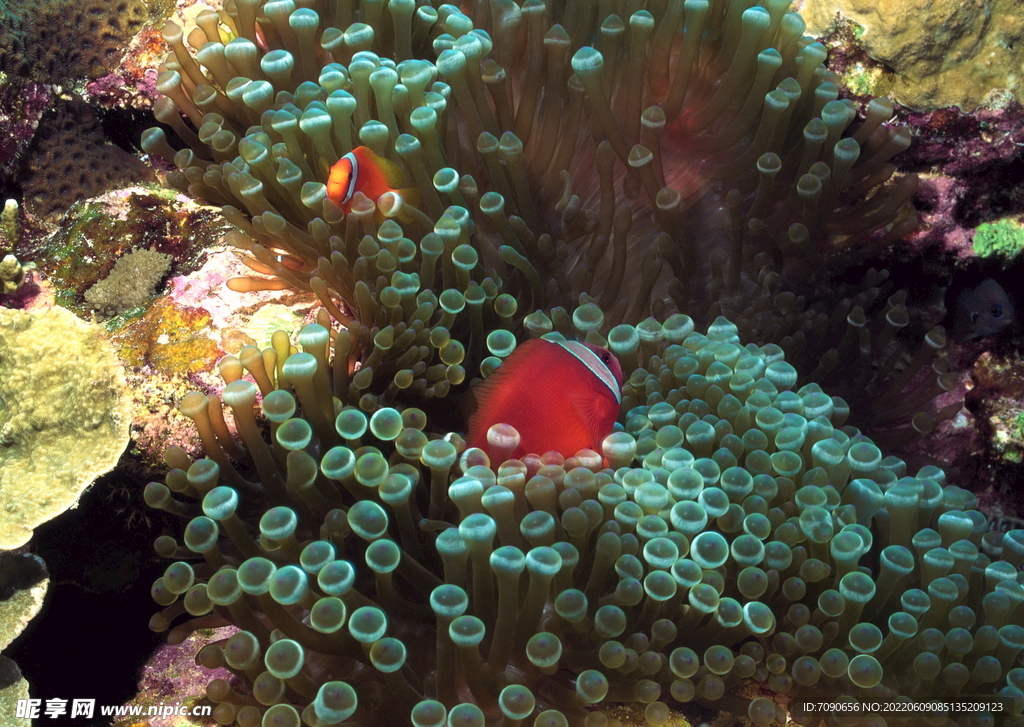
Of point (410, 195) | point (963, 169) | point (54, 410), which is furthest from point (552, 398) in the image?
point (963, 169)

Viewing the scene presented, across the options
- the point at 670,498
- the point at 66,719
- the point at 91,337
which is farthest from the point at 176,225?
the point at 670,498

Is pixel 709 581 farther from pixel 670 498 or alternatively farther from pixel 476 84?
pixel 476 84

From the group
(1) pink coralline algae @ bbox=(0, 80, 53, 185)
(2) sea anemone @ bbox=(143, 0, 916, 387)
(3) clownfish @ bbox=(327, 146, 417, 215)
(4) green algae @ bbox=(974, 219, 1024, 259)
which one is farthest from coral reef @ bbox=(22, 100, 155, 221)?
(4) green algae @ bbox=(974, 219, 1024, 259)

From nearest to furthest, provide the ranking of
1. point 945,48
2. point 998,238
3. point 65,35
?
point 945,48, point 998,238, point 65,35

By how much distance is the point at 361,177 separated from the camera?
1783mm

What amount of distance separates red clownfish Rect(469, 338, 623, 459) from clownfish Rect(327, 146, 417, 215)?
0.64 meters

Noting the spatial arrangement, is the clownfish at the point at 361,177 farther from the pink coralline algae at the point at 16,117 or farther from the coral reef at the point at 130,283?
the pink coralline algae at the point at 16,117

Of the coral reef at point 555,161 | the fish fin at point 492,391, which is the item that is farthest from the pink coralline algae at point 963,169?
the fish fin at point 492,391

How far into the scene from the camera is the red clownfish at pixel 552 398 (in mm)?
1454

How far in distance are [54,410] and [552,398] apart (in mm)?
1255

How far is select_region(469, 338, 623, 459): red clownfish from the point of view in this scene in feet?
4.77

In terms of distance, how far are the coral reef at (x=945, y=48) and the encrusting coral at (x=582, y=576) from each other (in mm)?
1506

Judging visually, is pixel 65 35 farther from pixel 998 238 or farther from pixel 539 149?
pixel 998 238

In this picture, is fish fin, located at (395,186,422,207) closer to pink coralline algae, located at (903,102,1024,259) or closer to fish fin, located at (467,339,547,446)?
fish fin, located at (467,339,547,446)
